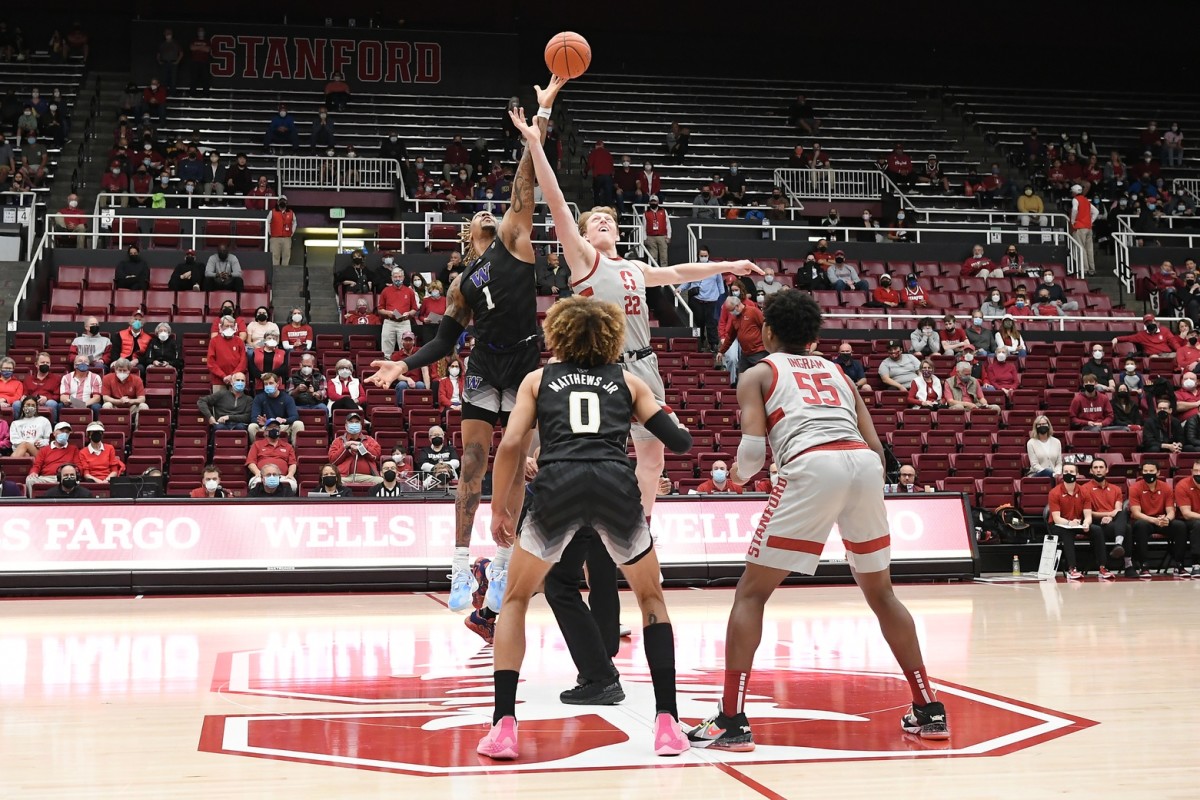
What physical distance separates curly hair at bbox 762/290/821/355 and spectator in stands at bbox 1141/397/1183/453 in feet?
49.8

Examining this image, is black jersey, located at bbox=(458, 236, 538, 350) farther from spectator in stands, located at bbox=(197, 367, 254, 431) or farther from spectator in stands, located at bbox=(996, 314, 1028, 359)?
spectator in stands, located at bbox=(996, 314, 1028, 359)

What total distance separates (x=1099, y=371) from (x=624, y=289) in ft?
50.9

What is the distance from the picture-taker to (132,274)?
20.5 metres

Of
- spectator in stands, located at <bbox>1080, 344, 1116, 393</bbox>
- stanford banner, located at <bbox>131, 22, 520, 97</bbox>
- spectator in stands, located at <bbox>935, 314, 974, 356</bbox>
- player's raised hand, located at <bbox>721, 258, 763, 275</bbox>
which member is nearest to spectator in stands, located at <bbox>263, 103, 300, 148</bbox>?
stanford banner, located at <bbox>131, 22, 520, 97</bbox>

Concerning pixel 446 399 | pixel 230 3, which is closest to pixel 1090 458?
pixel 446 399

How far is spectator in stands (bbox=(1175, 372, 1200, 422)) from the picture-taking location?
19.6 metres

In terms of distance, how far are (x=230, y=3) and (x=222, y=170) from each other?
9082 mm

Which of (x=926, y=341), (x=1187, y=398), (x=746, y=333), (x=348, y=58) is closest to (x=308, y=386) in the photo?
(x=746, y=333)

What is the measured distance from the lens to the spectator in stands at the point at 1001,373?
2028cm

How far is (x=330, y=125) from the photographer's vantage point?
2742cm

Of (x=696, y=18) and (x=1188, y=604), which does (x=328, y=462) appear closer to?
(x=1188, y=604)

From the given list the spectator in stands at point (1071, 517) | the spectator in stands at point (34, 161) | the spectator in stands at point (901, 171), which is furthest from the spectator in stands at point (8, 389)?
the spectator in stands at point (901, 171)

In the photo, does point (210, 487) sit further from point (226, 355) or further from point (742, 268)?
point (742, 268)

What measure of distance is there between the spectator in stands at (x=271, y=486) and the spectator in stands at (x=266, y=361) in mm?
2664
